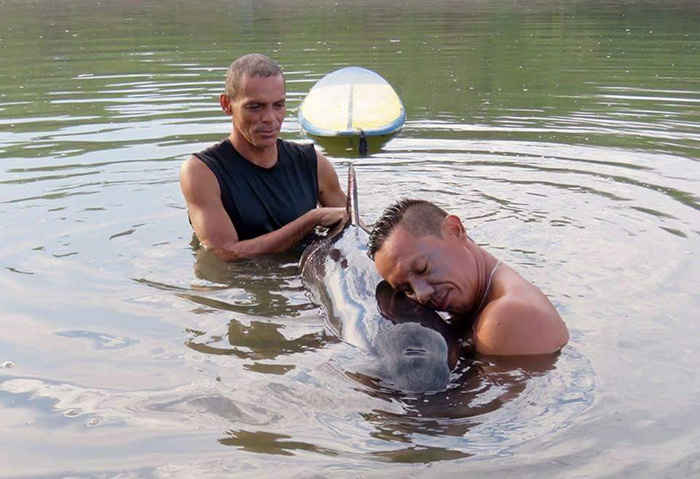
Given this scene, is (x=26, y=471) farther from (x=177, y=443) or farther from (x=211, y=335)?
(x=211, y=335)

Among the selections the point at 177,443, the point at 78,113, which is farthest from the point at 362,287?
the point at 78,113

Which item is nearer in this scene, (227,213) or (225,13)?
(227,213)

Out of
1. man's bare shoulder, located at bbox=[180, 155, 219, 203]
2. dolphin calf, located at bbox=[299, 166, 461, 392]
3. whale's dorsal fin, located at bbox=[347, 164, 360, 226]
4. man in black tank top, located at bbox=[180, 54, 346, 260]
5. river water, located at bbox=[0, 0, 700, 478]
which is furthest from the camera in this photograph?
man's bare shoulder, located at bbox=[180, 155, 219, 203]

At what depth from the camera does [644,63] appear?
14.8m

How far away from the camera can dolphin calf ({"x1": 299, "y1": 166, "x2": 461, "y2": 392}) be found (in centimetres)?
382

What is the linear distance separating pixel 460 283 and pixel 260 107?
2.41 m

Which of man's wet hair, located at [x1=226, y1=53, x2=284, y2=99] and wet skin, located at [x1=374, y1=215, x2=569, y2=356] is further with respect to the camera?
man's wet hair, located at [x1=226, y1=53, x2=284, y2=99]

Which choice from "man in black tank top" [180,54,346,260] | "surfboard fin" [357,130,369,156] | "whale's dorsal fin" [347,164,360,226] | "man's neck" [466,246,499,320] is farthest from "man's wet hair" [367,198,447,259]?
"surfboard fin" [357,130,369,156]

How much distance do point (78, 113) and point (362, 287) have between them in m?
7.59

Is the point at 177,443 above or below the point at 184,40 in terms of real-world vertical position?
below

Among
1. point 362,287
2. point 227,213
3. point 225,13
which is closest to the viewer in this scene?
point 362,287

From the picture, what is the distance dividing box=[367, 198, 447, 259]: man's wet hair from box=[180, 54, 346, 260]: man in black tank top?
4.63 ft

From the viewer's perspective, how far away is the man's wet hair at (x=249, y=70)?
20.4 ft

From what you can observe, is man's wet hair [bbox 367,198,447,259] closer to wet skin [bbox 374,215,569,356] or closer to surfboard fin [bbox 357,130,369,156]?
wet skin [bbox 374,215,569,356]
